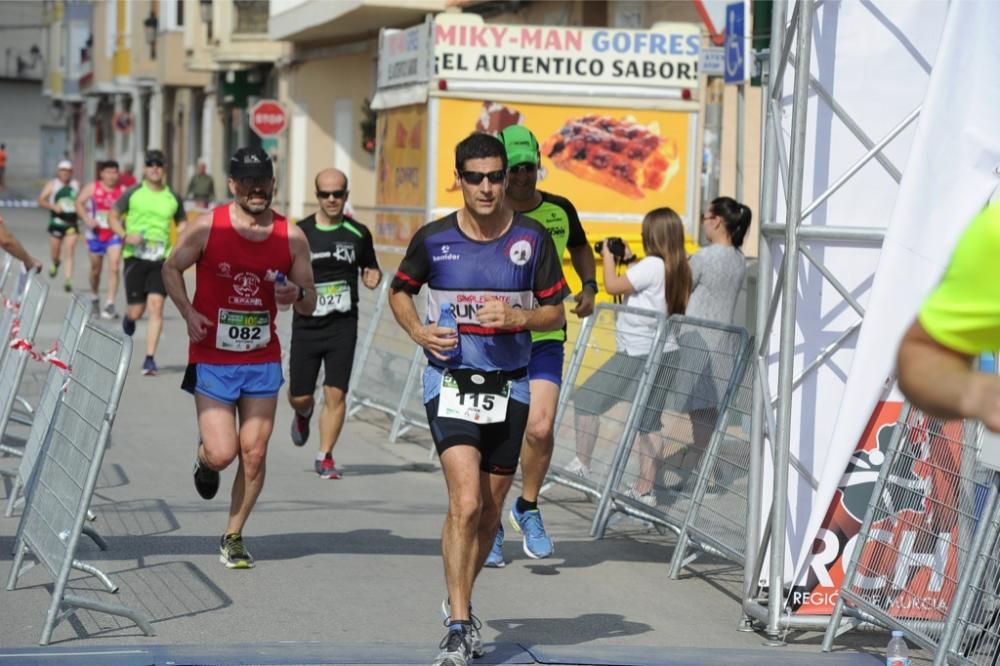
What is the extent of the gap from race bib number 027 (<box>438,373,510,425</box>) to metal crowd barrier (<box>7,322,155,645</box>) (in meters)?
1.19

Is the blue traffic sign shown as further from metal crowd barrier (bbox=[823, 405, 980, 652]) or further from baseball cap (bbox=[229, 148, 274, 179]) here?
metal crowd barrier (bbox=[823, 405, 980, 652])

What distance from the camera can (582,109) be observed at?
1722 cm

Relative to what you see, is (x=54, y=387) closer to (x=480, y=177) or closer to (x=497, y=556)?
(x=497, y=556)

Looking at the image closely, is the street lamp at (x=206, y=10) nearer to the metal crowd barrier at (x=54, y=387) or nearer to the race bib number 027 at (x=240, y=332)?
the metal crowd barrier at (x=54, y=387)

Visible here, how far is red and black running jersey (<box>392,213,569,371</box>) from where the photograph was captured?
688 centimetres

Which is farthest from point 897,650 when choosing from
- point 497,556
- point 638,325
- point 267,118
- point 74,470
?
point 267,118

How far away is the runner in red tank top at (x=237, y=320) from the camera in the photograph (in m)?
8.39

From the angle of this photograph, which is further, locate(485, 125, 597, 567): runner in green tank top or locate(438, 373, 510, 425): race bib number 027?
locate(485, 125, 597, 567): runner in green tank top

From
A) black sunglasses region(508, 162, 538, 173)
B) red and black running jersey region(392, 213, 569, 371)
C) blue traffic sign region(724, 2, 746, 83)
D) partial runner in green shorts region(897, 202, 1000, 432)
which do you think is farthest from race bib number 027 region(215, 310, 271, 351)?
blue traffic sign region(724, 2, 746, 83)

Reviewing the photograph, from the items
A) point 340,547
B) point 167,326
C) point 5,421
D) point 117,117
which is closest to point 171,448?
point 5,421

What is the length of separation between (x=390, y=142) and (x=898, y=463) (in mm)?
12337

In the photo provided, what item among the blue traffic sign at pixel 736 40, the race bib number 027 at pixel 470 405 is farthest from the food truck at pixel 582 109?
the race bib number 027 at pixel 470 405

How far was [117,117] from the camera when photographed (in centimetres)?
6650

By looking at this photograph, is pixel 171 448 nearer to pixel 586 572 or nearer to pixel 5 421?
pixel 5 421
